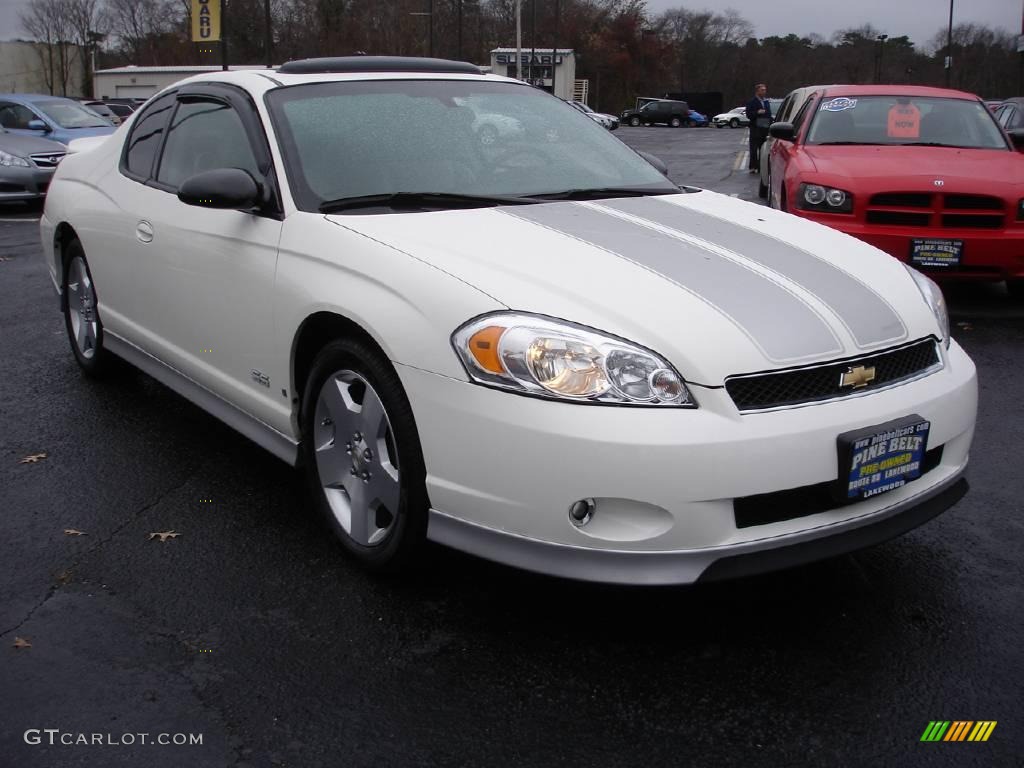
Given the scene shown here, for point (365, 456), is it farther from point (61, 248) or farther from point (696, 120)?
point (696, 120)

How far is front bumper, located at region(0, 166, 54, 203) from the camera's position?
1367cm

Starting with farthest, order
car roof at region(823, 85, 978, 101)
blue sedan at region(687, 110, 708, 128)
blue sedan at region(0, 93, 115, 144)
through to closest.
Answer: blue sedan at region(687, 110, 708, 128), blue sedan at region(0, 93, 115, 144), car roof at region(823, 85, 978, 101)

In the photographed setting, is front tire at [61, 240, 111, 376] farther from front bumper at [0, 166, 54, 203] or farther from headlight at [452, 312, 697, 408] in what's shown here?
front bumper at [0, 166, 54, 203]

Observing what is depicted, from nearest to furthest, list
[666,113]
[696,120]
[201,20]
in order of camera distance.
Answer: [201,20]
[666,113]
[696,120]

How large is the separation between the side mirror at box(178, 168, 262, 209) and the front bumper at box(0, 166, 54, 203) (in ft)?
37.7

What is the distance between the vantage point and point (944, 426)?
3020 mm

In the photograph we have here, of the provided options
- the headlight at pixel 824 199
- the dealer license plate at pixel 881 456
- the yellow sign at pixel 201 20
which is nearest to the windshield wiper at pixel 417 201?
the dealer license plate at pixel 881 456

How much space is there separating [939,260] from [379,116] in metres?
4.63

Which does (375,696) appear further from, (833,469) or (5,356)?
(5,356)

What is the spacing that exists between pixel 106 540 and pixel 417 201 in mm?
1615

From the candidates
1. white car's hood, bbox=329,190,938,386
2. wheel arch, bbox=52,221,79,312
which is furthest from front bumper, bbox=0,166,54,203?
white car's hood, bbox=329,190,938,386

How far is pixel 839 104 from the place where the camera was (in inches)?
340

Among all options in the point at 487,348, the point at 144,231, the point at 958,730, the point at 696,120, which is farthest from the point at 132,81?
the point at 958,730

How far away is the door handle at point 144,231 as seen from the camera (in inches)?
170
